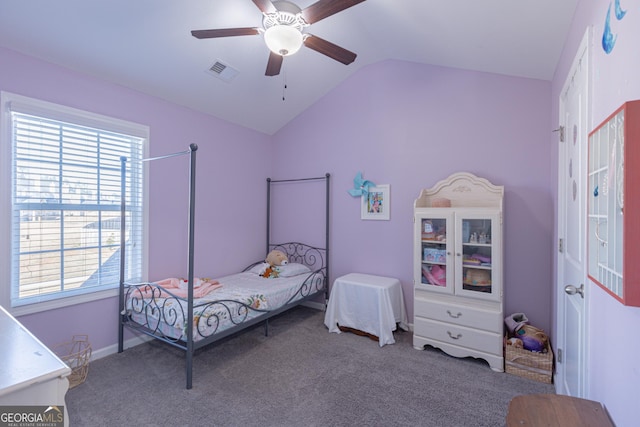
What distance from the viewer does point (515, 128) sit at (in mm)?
2809

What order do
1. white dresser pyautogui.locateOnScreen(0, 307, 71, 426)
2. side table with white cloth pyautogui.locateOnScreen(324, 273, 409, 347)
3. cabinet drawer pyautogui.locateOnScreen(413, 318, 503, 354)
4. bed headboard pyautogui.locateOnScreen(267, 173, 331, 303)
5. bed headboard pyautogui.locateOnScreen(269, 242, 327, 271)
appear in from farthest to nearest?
bed headboard pyautogui.locateOnScreen(269, 242, 327, 271) → bed headboard pyautogui.locateOnScreen(267, 173, 331, 303) → side table with white cloth pyautogui.locateOnScreen(324, 273, 409, 347) → cabinet drawer pyautogui.locateOnScreen(413, 318, 503, 354) → white dresser pyautogui.locateOnScreen(0, 307, 71, 426)

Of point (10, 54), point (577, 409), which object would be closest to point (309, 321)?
point (577, 409)

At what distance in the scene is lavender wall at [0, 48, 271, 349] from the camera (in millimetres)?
2379

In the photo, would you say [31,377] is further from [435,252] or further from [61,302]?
[435,252]

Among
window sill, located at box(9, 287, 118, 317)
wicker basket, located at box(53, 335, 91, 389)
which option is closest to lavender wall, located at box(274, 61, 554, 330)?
window sill, located at box(9, 287, 118, 317)

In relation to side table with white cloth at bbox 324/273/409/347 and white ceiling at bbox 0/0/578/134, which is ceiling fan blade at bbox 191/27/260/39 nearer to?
white ceiling at bbox 0/0/578/134

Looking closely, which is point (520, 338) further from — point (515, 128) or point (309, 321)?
point (309, 321)

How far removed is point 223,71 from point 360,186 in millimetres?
1932

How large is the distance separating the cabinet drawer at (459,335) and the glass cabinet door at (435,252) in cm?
33

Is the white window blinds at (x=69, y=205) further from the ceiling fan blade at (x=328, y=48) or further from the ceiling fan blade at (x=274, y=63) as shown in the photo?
the ceiling fan blade at (x=328, y=48)

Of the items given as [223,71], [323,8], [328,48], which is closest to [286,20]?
[323,8]

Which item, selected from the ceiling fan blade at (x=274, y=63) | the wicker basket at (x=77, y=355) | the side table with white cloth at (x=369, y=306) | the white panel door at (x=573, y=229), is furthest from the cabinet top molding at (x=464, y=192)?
the wicker basket at (x=77, y=355)

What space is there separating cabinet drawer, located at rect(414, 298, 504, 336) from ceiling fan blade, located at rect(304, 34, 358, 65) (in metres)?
2.26

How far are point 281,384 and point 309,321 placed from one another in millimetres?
1321
